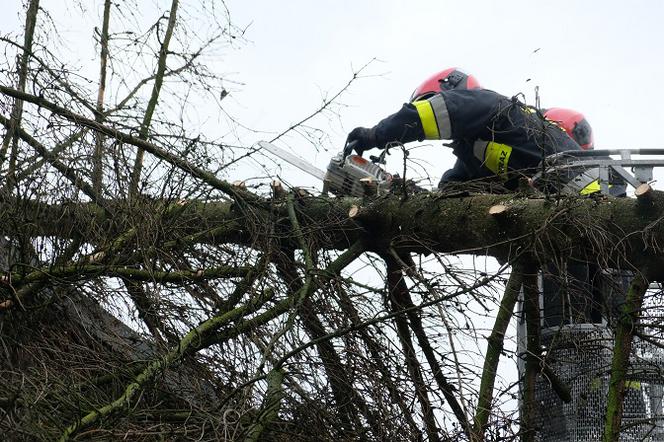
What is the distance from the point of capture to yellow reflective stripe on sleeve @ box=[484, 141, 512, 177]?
6376mm

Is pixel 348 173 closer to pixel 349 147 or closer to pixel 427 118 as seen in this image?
pixel 349 147

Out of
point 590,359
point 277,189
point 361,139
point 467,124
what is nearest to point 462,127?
point 467,124

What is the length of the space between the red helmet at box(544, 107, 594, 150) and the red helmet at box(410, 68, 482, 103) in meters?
0.56

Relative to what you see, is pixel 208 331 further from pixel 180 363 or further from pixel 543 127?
pixel 543 127

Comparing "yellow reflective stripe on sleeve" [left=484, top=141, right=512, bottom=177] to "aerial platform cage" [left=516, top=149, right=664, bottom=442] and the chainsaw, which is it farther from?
"aerial platform cage" [left=516, top=149, right=664, bottom=442]

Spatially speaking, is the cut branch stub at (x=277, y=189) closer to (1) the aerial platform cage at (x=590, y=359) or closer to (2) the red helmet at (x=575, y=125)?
(1) the aerial platform cage at (x=590, y=359)

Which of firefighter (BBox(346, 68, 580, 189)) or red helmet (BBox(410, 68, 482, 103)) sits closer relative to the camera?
firefighter (BBox(346, 68, 580, 189))

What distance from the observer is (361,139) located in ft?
20.9

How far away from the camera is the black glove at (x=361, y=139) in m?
6.36

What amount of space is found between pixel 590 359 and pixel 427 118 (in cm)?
174

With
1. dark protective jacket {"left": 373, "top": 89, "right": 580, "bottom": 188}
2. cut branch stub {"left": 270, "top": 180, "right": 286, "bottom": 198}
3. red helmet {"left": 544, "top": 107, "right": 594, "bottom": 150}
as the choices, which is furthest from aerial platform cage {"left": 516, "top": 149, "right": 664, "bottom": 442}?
red helmet {"left": 544, "top": 107, "right": 594, "bottom": 150}

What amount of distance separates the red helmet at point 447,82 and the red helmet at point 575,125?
0.56m

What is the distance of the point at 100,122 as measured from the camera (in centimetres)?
493

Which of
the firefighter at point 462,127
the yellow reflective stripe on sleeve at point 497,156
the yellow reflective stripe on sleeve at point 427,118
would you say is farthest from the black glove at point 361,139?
the yellow reflective stripe on sleeve at point 497,156
